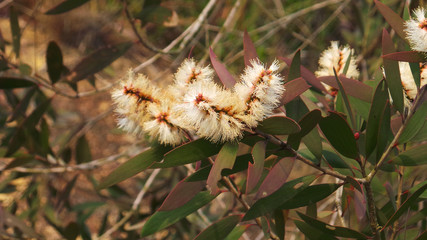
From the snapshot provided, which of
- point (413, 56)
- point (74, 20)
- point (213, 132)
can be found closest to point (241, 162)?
point (213, 132)

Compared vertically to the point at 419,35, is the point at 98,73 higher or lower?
higher

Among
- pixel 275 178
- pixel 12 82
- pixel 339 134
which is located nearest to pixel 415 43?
pixel 339 134

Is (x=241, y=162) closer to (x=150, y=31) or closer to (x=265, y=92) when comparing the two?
(x=265, y=92)

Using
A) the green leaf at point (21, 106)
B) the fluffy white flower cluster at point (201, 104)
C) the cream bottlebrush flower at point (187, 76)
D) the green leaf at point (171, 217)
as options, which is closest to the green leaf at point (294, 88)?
the fluffy white flower cluster at point (201, 104)

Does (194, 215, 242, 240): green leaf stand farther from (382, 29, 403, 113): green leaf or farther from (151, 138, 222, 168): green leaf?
(382, 29, 403, 113): green leaf

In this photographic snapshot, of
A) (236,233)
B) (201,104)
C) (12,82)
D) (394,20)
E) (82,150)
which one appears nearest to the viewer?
(201,104)

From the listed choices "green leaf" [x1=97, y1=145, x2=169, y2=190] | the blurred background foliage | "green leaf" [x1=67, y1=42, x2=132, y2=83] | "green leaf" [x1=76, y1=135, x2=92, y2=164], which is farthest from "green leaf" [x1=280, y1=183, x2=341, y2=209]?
"green leaf" [x1=76, y1=135, x2=92, y2=164]

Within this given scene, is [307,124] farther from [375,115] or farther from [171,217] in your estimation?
[171,217]
